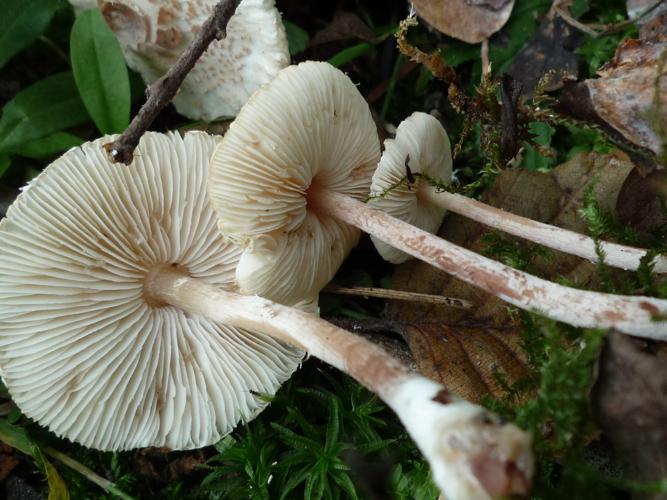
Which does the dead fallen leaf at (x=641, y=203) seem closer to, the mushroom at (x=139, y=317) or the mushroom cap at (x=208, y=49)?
the mushroom at (x=139, y=317)

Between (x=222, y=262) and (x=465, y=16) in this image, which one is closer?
(x=222, y=262)

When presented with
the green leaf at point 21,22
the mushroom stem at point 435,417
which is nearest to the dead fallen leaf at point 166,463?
the mushroom stem at point 435,417

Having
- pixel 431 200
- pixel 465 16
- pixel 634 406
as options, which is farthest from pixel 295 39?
pixel 634 406

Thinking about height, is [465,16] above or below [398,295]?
above

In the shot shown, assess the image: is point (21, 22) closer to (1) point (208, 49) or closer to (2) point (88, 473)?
(1) point (208, 49)

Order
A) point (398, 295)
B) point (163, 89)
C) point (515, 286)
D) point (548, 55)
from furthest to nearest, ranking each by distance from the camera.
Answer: point (548, 55)
point (398, 295)
point (163, 89)
point (515, 286)

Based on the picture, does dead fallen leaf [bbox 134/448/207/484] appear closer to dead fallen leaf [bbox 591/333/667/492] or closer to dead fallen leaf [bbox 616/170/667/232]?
dead fallen leaf [bbox 591/333/667/492]

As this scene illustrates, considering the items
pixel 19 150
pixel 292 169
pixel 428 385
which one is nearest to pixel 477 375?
pixel 428 385

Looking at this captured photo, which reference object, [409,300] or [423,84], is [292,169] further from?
[423,84]
